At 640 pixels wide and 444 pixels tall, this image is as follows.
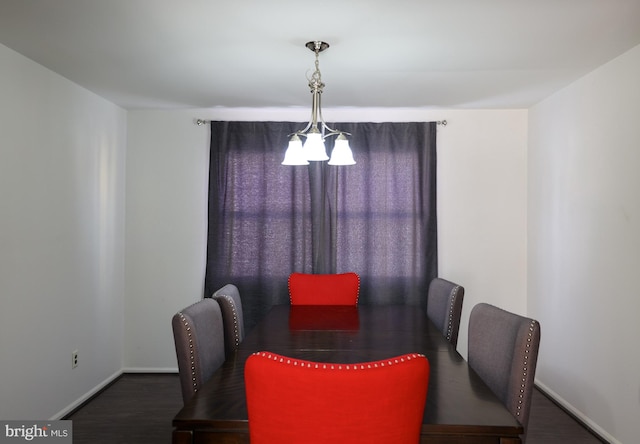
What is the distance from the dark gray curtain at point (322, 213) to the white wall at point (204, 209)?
0.15 meters

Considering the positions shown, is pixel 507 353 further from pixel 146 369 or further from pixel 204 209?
pixel 146 369

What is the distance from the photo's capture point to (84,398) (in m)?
3.38

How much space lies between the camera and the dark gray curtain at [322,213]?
3986 mm

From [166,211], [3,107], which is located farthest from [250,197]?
[3,107]

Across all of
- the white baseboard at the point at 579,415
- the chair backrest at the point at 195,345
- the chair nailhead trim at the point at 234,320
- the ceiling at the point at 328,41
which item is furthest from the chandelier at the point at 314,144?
the white baseboard at the point at 579,415

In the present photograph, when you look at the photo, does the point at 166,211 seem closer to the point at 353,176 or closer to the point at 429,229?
the point at 353,176

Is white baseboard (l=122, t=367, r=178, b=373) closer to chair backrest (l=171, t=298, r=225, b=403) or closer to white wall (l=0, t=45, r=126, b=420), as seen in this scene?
white wall (l=0, t=45, r=126, b=420)

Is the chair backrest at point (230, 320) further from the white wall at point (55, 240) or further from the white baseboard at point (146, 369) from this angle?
the white baseboard at point (146, 369)

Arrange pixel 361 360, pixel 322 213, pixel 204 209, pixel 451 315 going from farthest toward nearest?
pixel 204 209 → pixel 322 213 → pixel 451 315 → pixel 361 360

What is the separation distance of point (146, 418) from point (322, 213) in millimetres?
2005

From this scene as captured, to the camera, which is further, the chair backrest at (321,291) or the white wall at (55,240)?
the chair backrest at (321,291)

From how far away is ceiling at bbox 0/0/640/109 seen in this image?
2.12 m

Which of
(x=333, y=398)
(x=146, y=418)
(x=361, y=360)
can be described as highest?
(x=333, y=398)

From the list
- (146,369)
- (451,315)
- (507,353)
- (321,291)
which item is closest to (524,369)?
(507,353)
